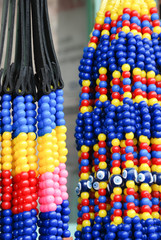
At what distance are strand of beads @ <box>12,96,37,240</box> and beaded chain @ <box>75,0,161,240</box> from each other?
4.3 inches

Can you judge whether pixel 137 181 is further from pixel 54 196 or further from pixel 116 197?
pixel 54 196

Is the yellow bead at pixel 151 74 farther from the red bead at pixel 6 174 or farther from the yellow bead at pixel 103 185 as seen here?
the red bead at pixel 6 174

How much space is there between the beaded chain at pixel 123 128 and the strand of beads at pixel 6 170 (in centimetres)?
14

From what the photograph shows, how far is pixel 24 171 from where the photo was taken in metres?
0.71

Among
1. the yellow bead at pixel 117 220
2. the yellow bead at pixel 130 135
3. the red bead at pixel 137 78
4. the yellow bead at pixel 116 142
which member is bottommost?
the yellow bead at pixel 117 220

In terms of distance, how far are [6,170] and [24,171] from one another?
0.12ft

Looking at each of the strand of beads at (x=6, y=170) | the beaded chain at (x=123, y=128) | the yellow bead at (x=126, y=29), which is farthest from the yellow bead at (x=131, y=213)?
the yellow bead at (x=126, y=29)

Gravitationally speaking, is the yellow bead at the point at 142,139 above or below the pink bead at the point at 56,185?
above

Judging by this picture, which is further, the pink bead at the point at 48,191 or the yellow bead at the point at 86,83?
the yellow bead at the point at 86,83

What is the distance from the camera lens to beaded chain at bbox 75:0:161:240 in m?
0.72

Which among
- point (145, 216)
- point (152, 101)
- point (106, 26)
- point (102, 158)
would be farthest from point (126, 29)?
point (145, 216)

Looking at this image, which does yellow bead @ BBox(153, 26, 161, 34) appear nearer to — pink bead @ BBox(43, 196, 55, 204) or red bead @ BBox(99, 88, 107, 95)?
red bead @ BBox(99, 88, 107, 95)

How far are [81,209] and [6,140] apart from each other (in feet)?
0.65

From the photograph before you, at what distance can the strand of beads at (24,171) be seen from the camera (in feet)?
2.28
